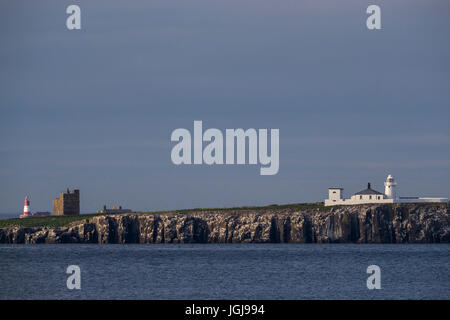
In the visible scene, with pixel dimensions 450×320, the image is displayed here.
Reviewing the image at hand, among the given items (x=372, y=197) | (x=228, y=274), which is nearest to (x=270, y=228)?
(x=372, y=197)

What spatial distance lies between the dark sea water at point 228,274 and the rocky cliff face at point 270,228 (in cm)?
2358

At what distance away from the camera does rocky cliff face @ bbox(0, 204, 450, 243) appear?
152 m

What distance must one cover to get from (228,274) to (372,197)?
83.1 meters

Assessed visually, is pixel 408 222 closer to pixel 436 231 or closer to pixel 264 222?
pixel 436 231

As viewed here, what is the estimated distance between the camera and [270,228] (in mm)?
156125

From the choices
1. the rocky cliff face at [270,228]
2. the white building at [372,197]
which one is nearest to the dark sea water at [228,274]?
the rocky cliff face at [270,228]

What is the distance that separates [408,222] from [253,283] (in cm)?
8043

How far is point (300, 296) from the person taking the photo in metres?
69.3

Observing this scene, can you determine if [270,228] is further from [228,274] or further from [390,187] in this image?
[228,274]

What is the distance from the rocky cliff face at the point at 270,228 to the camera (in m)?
152

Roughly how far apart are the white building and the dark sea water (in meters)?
35.3

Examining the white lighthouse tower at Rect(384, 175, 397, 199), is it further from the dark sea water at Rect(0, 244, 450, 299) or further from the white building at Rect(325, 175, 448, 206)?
the dark sea water at Rect(0, 244, 450, 299)

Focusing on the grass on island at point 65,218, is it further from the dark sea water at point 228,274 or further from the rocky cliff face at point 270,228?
the dark sea water at point 228,274
